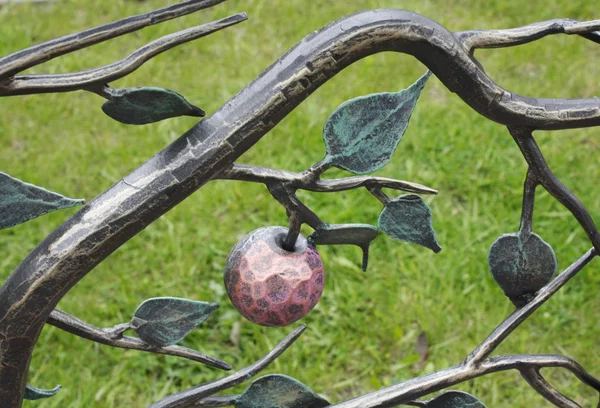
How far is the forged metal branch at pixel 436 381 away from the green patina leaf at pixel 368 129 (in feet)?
1.02

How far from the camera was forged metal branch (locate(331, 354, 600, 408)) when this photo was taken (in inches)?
34.5

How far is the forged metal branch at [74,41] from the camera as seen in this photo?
616 mm

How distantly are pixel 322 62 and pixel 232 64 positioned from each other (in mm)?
2220

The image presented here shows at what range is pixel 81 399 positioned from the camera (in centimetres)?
173

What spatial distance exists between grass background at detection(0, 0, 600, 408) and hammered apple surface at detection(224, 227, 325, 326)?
40.6 inches

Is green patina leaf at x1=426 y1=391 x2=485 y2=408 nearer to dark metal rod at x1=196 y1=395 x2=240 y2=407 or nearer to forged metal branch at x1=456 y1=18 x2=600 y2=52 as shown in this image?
dark metal rod at x1=196 y1=395 x2=240 y2=407

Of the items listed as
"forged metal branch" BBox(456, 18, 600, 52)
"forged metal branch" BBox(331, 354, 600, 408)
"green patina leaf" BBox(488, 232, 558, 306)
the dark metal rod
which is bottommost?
"forged metal branch" BBox(331, 354, 600, 408)

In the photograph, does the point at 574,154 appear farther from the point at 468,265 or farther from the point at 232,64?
the point at 232,64

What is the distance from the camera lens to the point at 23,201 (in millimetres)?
683

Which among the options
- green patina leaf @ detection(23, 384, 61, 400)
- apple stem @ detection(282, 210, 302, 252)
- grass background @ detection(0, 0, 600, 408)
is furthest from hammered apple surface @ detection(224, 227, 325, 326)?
grass background @ detection(0, 0, 600, 408)

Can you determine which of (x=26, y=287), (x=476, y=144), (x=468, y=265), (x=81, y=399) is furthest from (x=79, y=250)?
(x=476, y=144)

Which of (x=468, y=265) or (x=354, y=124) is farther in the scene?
(x=468, y=265)

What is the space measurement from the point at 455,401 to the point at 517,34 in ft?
1.51

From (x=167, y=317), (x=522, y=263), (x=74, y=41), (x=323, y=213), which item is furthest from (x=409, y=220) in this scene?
(x=323, y=213)
